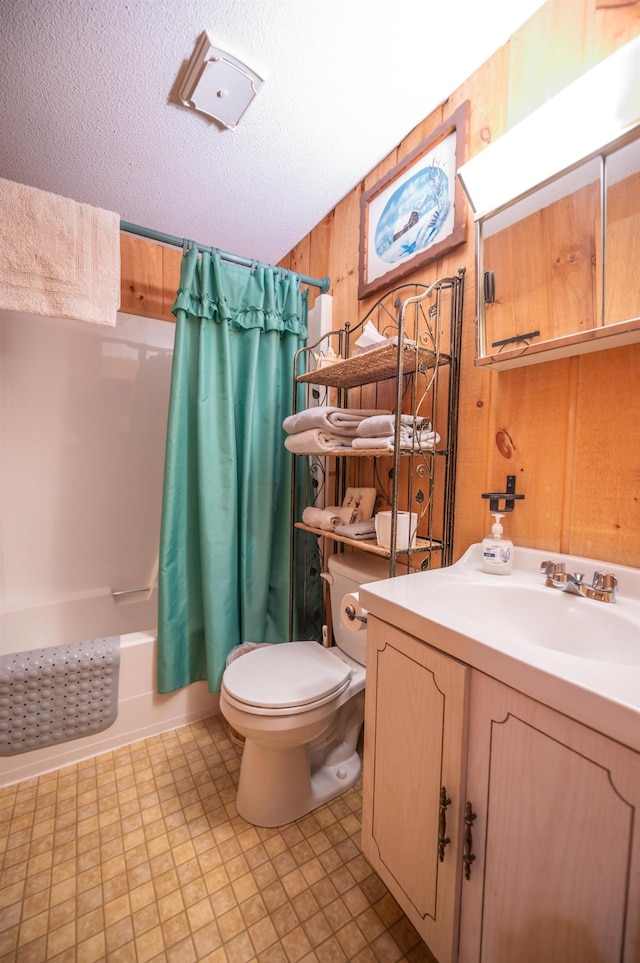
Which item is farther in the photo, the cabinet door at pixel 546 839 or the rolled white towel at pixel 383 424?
the rolled white towel at pixel 383 424

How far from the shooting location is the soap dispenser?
952 mm

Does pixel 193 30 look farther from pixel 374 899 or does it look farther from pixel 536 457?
pixel 374 899

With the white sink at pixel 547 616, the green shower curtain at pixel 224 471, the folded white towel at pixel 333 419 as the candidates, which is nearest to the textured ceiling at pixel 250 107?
the green shower curtain at pixel 224 471

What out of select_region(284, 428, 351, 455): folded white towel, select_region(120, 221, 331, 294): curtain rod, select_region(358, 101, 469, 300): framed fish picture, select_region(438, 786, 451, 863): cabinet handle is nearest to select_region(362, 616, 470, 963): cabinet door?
select_region(438, 786, 451, 863): cabinet handle

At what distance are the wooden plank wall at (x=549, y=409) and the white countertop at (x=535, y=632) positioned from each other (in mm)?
100

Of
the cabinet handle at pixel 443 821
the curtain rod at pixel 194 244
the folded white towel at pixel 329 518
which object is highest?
the curtain rod at pixel 194 244

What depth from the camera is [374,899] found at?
0.97 metres

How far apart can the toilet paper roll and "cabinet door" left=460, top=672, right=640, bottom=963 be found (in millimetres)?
539

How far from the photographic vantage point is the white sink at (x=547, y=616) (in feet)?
2.32

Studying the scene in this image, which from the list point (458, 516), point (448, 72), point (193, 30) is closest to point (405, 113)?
point (448, 72)

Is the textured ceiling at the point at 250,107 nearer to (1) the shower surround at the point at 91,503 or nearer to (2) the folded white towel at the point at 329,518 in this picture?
(1) the shower surround at the point at 91,503

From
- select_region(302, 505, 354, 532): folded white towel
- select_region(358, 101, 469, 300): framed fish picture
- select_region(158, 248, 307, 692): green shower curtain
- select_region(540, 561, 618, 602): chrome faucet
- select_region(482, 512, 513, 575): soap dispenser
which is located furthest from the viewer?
select_region(158, 248, 307, 692): green shower curtain

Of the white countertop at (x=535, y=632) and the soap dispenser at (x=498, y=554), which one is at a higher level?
the soap dispenser at (x=498, y=554)

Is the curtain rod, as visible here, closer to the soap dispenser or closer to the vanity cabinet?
the soap dispenser
